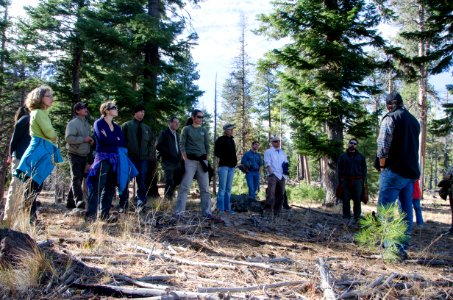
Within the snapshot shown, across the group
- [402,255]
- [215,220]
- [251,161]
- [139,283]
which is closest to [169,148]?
[215,220]

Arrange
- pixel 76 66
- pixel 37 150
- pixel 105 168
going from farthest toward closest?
pixel 76 66 < pixel 105 168 < pixel 37 150

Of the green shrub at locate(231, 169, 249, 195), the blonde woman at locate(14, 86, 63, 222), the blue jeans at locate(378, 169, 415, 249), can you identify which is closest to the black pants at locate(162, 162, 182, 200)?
the blonde woman at locate(14, 86, 63, 222)

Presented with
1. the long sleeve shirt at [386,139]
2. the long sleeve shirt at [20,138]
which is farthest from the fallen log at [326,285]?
the long sleeve shirt at [20,138]

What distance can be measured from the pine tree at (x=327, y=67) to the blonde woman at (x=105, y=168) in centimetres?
760

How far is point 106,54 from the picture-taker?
1170cm

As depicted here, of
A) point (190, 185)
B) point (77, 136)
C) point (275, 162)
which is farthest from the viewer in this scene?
point (275, 162)

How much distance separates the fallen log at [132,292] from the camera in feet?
8.96

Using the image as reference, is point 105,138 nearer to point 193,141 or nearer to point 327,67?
point 193,141

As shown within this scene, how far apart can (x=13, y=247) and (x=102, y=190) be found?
7.83 feet

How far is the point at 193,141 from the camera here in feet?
23.0

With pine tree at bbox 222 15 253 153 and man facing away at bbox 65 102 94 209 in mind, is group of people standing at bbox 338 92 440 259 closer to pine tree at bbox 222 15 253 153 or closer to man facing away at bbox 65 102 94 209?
man facing away at bbox 65 102 94 209

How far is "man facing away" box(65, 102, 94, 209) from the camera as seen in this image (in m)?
6.60

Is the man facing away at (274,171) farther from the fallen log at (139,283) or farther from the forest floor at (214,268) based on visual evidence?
the fallen log at (139,283)

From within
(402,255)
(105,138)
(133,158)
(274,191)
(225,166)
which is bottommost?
(402,255)
